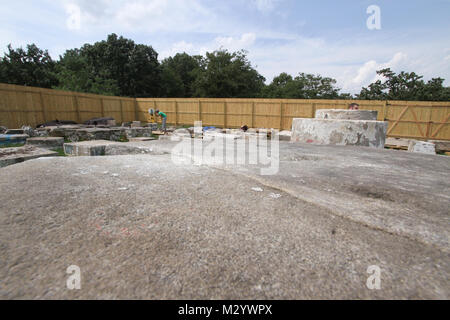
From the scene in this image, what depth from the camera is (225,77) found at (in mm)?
26328

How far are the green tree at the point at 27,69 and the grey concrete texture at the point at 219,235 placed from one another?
96.3 feet

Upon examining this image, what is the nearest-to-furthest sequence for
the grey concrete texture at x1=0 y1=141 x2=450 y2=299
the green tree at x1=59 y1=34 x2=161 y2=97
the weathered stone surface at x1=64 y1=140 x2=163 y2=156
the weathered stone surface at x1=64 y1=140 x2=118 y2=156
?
1. the grey concrete texture at x1=0 y1=141 x2=450 y2=299
2. the weathered stone surface at x1=64 y1=140 x2=163 y2=156
3. the weathered stone surface at x1=64 y1=140 x2=118 y2=156
4. the green tree at x1=59 y1=34 x2=161 y2=97

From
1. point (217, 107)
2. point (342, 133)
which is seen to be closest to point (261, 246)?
point (342, 133)

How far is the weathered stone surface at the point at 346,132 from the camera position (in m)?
5.00

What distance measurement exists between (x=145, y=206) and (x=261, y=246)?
2.84ft

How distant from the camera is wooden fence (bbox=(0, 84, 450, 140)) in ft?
36.0

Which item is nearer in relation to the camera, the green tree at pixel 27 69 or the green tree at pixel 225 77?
the green tree at pixel 27 69

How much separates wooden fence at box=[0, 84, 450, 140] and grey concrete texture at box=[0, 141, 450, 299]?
1147cm

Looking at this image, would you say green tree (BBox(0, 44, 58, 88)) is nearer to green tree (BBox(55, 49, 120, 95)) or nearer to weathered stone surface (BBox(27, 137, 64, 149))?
green tree (BBox(55, 49, 120, 95))

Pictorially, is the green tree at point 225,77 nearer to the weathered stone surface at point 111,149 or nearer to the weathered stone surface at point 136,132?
the weathered stone surface at point 136,132

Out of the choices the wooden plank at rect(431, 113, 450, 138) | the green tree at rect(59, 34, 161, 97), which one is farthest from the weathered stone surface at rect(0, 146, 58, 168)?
the green tree at rect(59, 34, 161, 97)

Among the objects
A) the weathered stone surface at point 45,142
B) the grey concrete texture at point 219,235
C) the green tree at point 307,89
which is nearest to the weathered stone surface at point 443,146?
the grey concrete texture at point 219,235

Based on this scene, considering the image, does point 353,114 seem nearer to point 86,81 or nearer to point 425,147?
point 425,147

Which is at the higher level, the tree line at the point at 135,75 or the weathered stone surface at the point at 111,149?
the tree line at the point at 135,75
